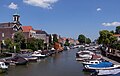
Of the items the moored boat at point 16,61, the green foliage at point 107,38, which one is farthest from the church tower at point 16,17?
the moored boat at point 16,61

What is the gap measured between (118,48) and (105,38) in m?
22.6

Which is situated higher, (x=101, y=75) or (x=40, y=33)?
(x=40, y=33)

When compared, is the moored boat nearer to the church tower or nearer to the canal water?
the canal water

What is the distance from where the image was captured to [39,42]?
103688 mm

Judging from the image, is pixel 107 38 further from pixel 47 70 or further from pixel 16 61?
pixel 47 70

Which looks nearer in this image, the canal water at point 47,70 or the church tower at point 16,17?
the canal water at point 47,70

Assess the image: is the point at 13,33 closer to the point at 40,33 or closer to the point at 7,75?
the point at 40,33

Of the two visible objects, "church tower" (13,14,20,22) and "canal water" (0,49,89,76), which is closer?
"canal water" (0,49,89,76)

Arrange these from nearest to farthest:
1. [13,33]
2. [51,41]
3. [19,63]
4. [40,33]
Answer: [19,63] < [13,33] < [40,33] < [51,41]

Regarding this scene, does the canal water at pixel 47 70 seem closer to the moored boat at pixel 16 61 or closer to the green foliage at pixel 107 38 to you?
the moored boat at pixel 16 61

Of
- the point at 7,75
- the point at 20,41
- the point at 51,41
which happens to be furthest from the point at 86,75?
the point at 51,41

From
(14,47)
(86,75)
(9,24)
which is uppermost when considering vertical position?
(9,24)

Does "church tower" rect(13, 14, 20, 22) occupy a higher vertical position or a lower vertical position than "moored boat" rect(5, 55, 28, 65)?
higher

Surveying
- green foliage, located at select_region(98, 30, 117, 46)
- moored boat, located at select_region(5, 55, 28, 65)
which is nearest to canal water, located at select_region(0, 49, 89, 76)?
moored boat, located at select_region(5, 55, 28, 65)
